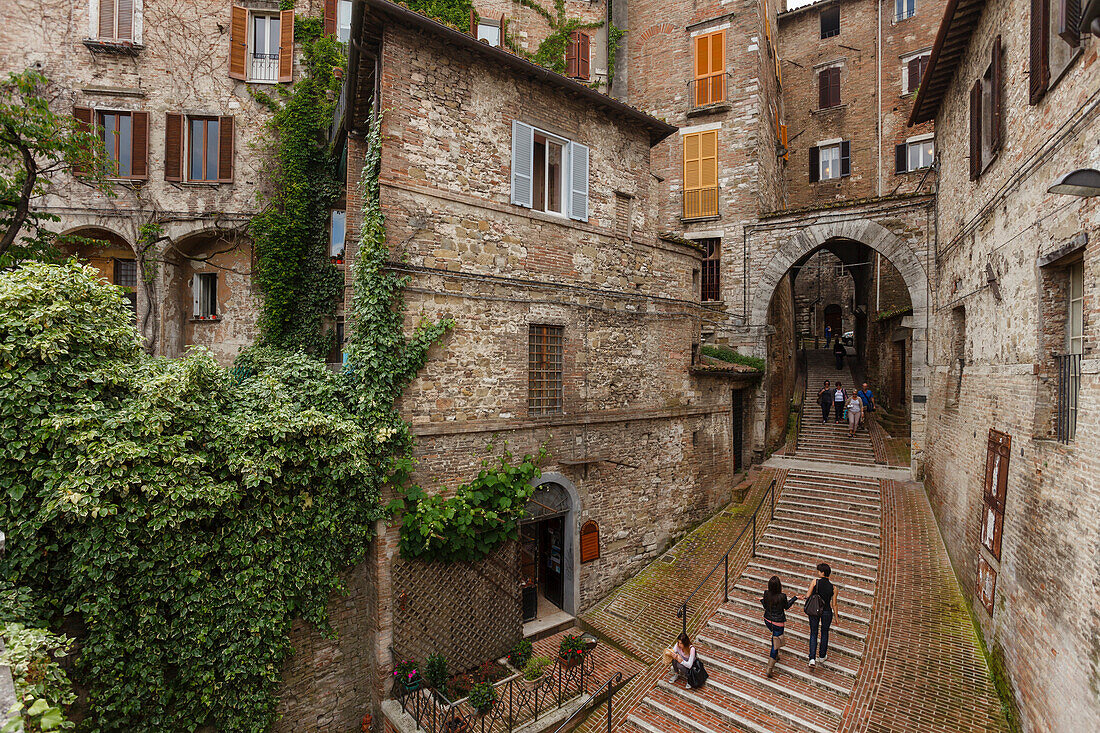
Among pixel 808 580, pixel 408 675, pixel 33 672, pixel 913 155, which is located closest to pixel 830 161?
pixel 913 155

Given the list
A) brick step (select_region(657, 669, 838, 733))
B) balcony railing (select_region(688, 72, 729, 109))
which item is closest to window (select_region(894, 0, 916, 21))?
balcony railing (select_region(688, 72, 729, 109))

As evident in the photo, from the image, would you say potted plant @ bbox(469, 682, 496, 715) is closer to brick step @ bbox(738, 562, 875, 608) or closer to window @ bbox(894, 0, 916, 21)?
brick step @ bbox(738, 562, 875, 608)

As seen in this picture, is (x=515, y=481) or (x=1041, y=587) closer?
(x=1041, y=587)

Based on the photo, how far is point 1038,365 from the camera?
666 centimetres

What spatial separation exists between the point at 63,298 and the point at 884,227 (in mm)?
17711

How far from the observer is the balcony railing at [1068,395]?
583 centimetres

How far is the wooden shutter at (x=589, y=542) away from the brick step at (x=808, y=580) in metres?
3.15

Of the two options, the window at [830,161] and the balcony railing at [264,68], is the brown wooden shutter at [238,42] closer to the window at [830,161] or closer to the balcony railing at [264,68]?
the balcony railing at [264,68]

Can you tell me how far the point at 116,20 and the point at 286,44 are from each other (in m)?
4.26

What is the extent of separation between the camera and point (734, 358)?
1623 cm

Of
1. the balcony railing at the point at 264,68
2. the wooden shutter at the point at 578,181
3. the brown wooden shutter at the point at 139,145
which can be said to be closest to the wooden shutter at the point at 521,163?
the wooden shutter at the point at 578,181

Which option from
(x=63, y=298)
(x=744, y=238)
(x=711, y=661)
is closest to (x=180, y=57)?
(x=63, y=298)

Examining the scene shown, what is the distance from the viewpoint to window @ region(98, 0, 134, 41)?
1368 centimetres

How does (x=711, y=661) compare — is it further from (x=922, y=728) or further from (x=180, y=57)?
(x=180, y=57)
